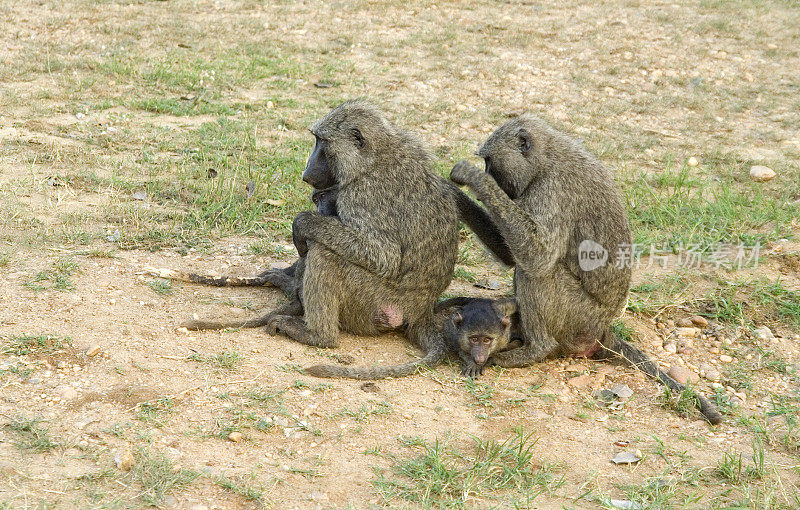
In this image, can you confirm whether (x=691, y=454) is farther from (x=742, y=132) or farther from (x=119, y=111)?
(x=119, y=111)

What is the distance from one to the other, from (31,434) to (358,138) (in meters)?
2.11

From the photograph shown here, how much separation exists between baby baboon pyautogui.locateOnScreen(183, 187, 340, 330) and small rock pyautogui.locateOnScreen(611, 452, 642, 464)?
1.46 meters

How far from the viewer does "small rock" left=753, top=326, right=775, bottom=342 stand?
15.4 feet

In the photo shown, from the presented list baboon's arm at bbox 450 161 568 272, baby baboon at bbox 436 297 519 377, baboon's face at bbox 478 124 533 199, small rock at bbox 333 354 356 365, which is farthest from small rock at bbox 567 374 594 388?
small rock at bbox 333 354 356 365

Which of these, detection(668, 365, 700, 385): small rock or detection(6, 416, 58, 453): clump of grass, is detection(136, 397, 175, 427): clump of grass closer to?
detection(6, 416, 58, 453): clump of grass

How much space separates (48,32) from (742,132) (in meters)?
6.82

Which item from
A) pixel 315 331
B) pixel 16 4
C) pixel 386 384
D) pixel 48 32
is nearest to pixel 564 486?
pixel 386 384

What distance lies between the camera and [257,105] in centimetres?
770

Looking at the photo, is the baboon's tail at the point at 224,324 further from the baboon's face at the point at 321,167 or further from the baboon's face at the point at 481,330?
the baboon's face at the point at 481,330

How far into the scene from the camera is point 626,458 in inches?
142

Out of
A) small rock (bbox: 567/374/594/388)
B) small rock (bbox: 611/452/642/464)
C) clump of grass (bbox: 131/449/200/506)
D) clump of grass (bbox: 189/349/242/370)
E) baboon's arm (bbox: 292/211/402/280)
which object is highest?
baboon's arm (bbox: 292/211/402/280)

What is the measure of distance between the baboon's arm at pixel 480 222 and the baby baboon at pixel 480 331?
0.34 metres

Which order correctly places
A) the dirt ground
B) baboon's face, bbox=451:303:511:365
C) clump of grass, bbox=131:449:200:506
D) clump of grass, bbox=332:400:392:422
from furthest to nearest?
baboon's face, bbox=451:303:511:365
clump of grass, bbox=332:400:392:422
the dirt ground
clump of grass, bbox=131:449:200:506

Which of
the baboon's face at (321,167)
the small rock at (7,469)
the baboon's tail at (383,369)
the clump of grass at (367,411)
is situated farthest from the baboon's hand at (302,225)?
the small rock at (7,469)
